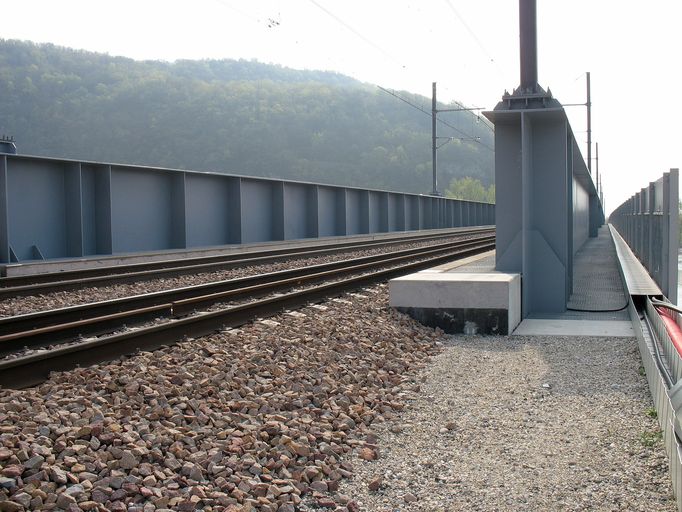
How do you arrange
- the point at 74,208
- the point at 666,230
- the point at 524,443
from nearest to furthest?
the point at 524,443
the point at 666,230
the point at 74,208

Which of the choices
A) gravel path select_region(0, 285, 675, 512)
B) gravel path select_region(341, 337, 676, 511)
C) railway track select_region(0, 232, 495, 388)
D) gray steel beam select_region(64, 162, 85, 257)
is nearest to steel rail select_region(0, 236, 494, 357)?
railway track select_region(0, 232, 495, 388)

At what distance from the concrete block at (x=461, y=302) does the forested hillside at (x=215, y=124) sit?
83023 millimetres

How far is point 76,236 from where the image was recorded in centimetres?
1867

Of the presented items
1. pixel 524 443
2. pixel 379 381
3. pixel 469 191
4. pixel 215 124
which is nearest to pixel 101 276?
pixel 379 381

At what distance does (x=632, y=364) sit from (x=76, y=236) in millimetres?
15073

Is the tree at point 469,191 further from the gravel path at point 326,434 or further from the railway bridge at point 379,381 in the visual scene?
the gravel path at point 326,434

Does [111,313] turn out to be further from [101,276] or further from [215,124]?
[215,124]

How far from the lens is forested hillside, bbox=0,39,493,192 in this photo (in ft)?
339

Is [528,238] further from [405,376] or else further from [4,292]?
[4,292]

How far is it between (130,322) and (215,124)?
110 metres

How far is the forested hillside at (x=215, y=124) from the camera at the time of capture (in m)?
103

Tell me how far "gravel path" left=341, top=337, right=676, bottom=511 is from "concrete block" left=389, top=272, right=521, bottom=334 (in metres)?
1.47

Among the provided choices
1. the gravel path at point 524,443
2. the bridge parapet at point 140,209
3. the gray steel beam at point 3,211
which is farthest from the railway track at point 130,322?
the bridge parapet at point 140,209

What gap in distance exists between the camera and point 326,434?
4.90 meters
